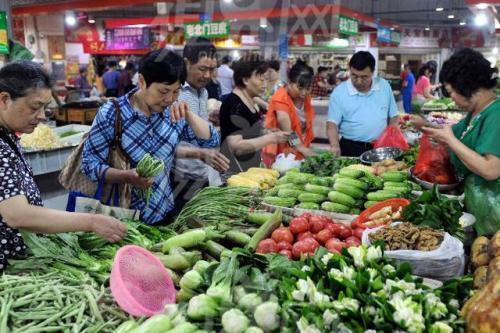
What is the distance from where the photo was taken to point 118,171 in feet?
9.27

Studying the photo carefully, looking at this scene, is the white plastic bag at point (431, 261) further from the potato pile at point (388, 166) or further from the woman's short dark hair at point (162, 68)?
the potato pile at point (388, 166)

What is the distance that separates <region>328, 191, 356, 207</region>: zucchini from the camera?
10.9 ft

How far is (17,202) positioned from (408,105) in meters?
12.3

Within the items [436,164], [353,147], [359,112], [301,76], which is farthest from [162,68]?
[353,147]

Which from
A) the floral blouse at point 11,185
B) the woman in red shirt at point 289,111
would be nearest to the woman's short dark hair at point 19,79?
the floral blouse at point 11,185

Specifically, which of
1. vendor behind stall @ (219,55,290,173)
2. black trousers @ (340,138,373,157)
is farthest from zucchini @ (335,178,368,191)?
black trousers @ (340,138,373,157)

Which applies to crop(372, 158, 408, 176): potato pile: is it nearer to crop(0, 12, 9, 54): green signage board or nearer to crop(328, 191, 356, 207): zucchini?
crop(328, 191, 356, 207): zucchini

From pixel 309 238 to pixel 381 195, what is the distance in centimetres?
104

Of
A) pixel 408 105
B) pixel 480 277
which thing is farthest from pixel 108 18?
pixel 480 277

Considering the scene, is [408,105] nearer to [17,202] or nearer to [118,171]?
[118,171]

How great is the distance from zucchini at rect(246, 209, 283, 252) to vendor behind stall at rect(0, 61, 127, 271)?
0.70 metres

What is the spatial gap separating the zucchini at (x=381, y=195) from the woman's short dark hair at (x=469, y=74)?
0.85 meters

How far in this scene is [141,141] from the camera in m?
3.01

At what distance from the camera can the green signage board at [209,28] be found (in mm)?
15442
